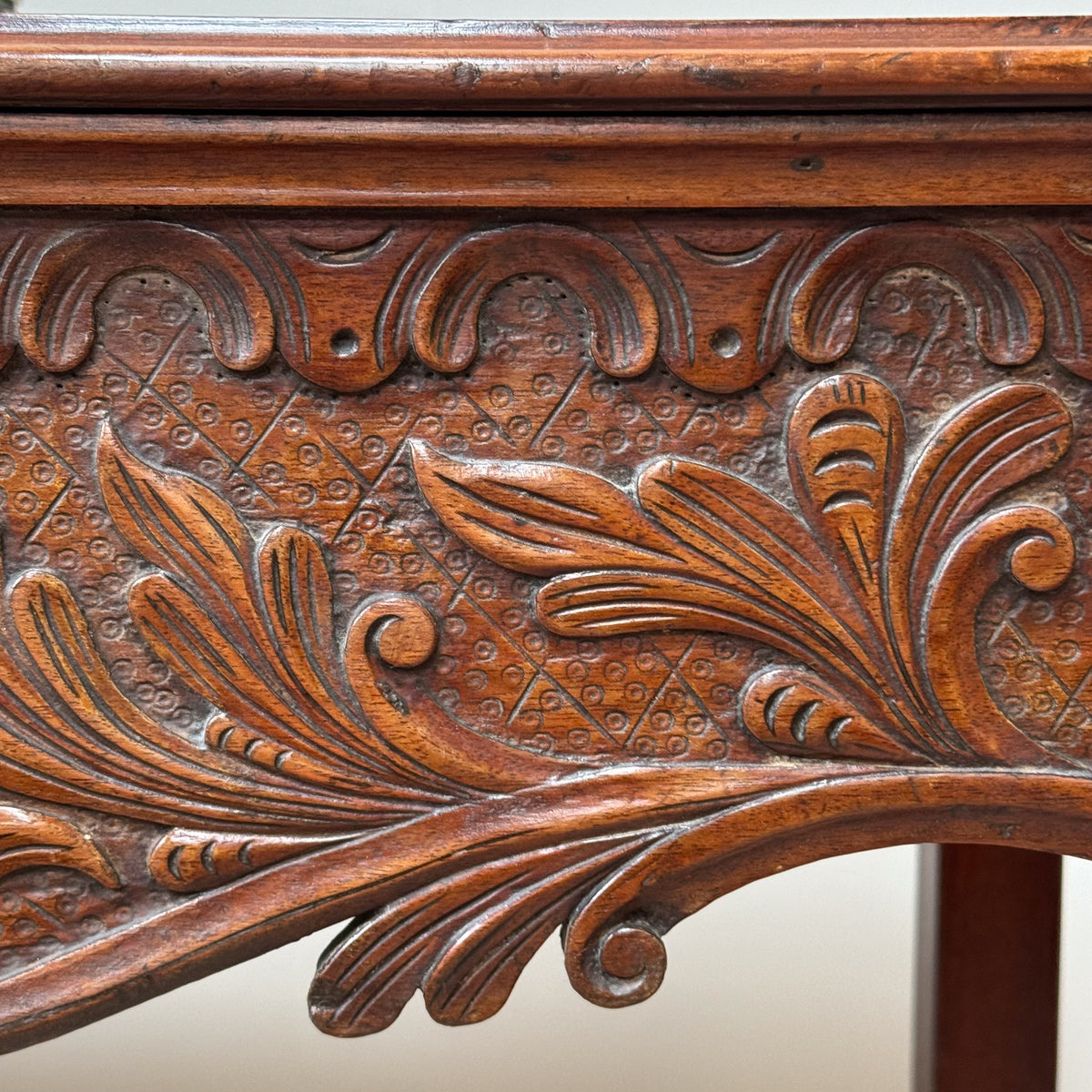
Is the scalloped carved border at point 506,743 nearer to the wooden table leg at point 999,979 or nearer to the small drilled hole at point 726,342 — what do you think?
the small drilled hole at point 726,342

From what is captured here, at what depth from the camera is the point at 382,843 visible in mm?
480

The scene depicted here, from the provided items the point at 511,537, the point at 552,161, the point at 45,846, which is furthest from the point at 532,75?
the point at 45,846

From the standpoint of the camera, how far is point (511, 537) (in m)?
0.47

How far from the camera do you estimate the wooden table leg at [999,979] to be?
0.80 meters

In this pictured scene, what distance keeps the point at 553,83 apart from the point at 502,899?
0.28 m

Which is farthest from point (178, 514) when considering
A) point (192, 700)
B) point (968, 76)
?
point (968, 76)

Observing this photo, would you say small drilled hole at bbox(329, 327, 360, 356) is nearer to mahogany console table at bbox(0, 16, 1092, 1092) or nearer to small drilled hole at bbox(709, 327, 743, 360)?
mahogany console table at bbox(0, 16, 1092, 1092)

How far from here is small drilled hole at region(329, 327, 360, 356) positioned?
0.46m

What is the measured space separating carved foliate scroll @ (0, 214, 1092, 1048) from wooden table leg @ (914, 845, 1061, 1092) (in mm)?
346

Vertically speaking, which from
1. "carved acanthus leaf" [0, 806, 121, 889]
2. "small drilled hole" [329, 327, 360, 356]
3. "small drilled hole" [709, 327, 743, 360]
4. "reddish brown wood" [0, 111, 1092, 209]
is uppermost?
"reddish brown wood" [0, 111, 1092, 209]

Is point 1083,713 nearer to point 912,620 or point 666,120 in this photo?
point 912,620

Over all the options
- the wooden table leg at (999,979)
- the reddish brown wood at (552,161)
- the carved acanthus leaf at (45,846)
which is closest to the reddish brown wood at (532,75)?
the reddish brown wood at (552,161)

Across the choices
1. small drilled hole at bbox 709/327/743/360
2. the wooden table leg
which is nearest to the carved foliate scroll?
small drilled hole at bbox 709/327/743/360

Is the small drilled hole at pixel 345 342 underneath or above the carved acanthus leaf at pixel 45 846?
above
